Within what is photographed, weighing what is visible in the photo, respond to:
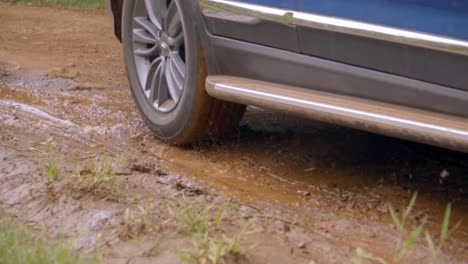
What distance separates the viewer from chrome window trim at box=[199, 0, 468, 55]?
3.18 metres

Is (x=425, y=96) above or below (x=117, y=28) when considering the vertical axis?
above

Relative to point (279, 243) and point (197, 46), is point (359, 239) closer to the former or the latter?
point (279, 243)

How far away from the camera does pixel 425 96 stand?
3.29 meters

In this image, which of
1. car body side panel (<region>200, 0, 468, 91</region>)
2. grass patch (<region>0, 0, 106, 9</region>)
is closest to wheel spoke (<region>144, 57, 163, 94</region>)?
car body side panel (<region>200, 0, 468, 91</region>)

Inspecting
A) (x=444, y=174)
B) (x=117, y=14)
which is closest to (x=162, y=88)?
(x=117, y=14)

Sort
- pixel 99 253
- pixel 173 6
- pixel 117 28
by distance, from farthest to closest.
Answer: pixel 117 28
pixel 173 6
pixel 99 253

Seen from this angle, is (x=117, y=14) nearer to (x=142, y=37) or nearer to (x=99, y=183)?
(x=142, y=37)

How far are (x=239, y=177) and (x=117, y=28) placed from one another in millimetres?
1471

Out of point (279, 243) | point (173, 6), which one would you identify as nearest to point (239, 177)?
point (173, 6)

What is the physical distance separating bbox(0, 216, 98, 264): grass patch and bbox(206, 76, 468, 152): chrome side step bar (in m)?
1.15

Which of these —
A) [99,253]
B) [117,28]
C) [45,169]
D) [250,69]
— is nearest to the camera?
[99,253]

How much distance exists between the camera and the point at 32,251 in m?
2.78

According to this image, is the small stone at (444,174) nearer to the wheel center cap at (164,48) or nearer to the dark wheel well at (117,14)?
the wheel center cap at (164,48)

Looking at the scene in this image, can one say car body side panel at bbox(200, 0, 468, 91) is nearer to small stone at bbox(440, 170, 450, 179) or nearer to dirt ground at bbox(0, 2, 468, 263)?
dirt ground at bbox(0, 2, 468, 263)
